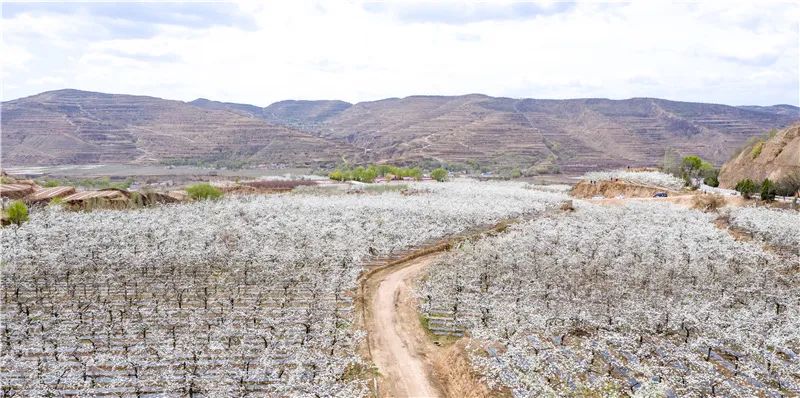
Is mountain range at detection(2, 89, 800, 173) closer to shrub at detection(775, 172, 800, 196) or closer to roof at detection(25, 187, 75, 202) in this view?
shrub at detection(775, 172, 800, 196)

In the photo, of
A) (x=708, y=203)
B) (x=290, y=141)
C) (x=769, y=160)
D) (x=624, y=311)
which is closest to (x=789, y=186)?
(x=708, y=203)

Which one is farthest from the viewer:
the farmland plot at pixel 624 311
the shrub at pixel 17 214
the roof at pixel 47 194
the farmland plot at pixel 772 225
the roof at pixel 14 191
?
the roof at pixel 14 191

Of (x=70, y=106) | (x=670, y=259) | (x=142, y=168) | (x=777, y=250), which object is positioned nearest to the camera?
(x=670, y=259)

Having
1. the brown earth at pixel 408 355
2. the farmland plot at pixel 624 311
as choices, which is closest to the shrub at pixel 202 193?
the farmland plot at pixel 624 311

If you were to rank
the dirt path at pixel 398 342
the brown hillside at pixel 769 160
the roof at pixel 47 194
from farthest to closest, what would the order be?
the brown hillside at pixel 769 160 → the roof at pixel 47 194 → the dirt path at pixel 398 342

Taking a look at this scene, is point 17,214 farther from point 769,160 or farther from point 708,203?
point 769,160

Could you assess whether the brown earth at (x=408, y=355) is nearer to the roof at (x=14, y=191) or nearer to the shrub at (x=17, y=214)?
the shrub at (x=17, y=214)

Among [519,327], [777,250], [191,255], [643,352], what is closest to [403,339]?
[519,327]

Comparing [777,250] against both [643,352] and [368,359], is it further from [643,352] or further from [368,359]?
[368,359]
